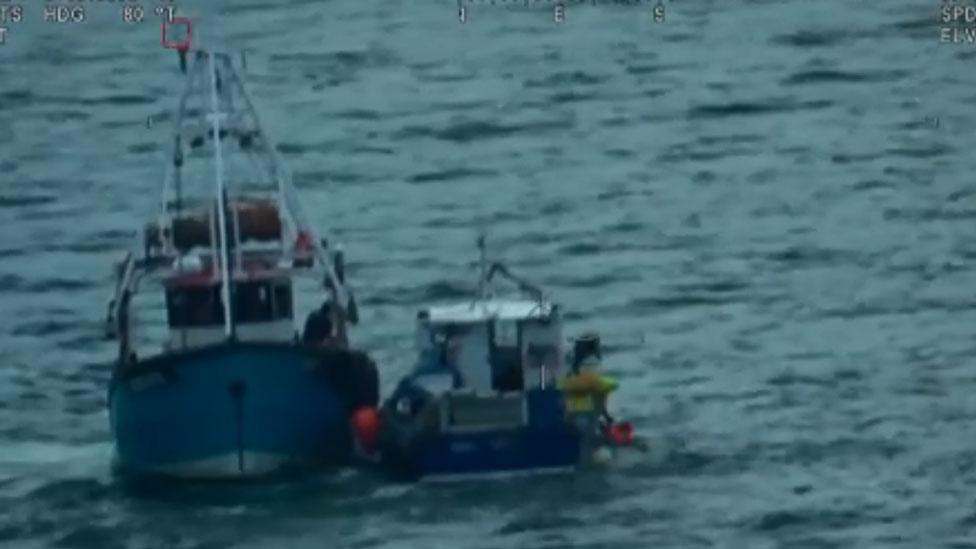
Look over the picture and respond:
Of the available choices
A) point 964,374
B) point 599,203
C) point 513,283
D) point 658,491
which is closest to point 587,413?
point 658,491

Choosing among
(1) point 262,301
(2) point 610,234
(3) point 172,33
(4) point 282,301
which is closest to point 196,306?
(1) point 262,301

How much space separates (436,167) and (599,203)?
5.96m

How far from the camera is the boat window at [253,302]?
8031 centimetres

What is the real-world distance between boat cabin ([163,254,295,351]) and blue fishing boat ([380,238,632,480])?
2.44 metres

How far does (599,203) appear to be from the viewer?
105500mm

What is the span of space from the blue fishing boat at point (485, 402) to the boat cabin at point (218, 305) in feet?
8.00

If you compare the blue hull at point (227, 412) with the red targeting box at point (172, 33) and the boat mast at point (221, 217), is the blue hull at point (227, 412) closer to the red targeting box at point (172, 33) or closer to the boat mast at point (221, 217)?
the boat mast at point (221, 217)

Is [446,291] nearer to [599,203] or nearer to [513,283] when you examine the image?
[513,283]

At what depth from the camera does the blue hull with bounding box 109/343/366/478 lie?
258 feet

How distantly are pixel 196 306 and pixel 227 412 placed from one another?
2.23m

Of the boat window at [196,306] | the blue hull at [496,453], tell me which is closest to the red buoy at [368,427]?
the blue hull at [496,453]

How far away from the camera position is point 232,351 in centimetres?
7850

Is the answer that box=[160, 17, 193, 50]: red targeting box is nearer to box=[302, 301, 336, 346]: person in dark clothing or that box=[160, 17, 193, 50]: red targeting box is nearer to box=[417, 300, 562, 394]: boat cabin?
box=[302, 301, 336, 346]: person in dark clothing

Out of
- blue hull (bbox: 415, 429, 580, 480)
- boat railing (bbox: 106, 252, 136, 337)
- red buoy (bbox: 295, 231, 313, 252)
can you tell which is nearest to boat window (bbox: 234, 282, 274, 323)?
red buoy (bbox: 295, 231, 313, 252)
